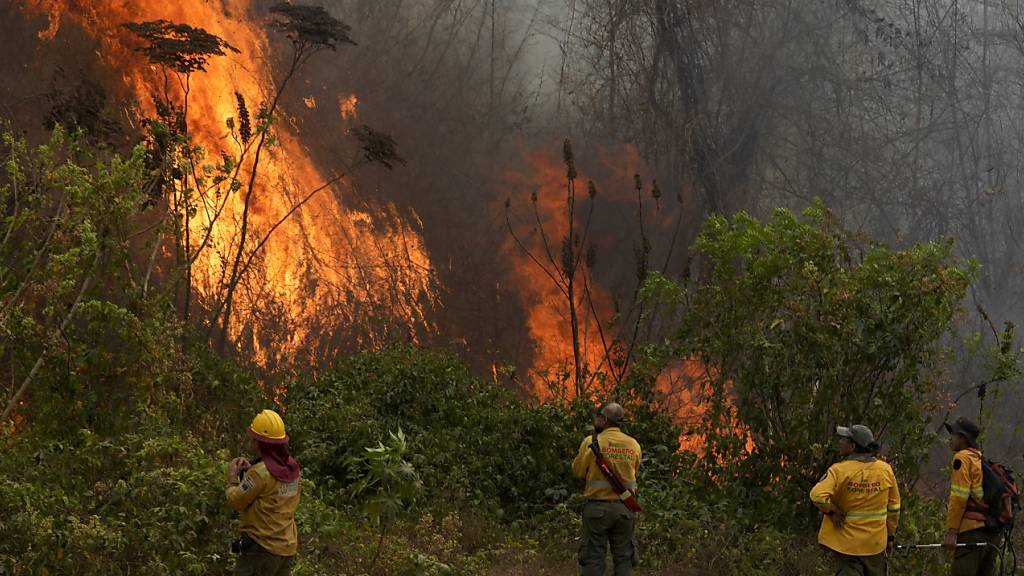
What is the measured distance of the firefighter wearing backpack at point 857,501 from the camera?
23.6 feet

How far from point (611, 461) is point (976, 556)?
3067 mm

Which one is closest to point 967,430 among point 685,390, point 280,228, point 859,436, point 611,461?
point 859,436

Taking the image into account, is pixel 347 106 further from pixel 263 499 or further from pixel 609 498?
pixel 263 499

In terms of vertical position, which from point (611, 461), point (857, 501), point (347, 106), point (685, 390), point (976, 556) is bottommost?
point (685, 390)

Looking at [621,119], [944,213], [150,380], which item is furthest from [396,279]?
[944,213]

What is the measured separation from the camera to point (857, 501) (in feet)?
23.7

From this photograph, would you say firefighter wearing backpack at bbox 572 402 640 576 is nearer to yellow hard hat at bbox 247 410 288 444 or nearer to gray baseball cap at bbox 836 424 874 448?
gray baseball cap at bbox 836 424 874 448

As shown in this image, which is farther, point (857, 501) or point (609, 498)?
point (609, 498)

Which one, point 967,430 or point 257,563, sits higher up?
point 967,430

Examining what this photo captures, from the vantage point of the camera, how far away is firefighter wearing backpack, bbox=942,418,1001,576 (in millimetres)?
8023

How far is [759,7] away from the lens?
2284 cm

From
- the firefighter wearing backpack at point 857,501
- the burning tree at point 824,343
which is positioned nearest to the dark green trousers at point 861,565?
the firefighter wearing backpack at point 857,501

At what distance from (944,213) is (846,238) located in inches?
665

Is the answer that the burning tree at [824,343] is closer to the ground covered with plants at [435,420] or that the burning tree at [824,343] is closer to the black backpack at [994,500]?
the ground covered with plants at [435,420]
